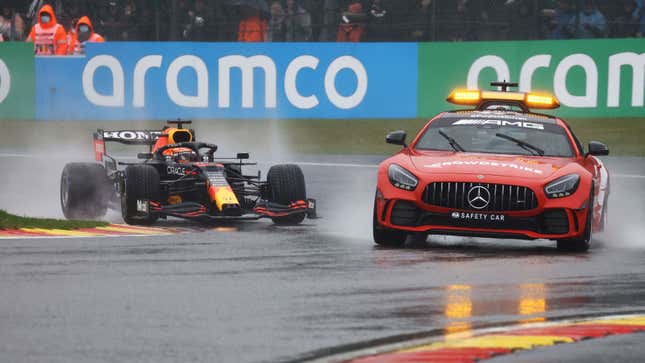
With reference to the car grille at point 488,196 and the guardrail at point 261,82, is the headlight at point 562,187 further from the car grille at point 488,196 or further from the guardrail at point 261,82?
the guardrail at point 261,82

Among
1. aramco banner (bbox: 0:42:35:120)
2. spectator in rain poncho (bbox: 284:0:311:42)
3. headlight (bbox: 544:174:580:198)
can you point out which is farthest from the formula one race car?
spectator in rain poncho (bbox: 284:0:311:42)

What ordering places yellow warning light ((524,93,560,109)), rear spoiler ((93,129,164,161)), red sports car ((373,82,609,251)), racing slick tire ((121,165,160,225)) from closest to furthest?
red sports car ((373,82,609,251)) → racing slick tire ((121,165,160,225)) → yellow warning light ((524,93,560,109)) → rear spoiler ((93,129,164,161))

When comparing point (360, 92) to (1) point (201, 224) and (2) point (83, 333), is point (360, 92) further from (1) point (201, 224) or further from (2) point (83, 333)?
(2) point (83, 333)

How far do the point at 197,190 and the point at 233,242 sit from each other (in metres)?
1.68

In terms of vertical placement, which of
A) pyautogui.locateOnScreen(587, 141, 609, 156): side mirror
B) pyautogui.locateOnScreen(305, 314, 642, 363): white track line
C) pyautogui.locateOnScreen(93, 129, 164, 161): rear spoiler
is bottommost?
pyautogui.locateOnScreen(305, 314, 642, 363): white track line

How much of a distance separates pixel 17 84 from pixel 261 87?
4161 millimetres

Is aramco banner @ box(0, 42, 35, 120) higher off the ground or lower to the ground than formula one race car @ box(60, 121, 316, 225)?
higher

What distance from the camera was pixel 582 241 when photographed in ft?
39.4

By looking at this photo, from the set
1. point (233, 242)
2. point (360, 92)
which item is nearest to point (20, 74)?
point (360, 92)

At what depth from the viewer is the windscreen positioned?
13.0 m

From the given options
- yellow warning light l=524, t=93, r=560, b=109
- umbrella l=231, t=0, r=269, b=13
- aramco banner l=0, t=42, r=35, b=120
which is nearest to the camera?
yellow warning light l=524, t=93, r=560, b=109

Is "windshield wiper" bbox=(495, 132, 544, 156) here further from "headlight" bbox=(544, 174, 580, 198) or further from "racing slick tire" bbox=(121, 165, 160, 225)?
"racing slick tire" bbox=(121, 165, 160, 225)

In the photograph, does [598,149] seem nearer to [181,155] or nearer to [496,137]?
[496,137]

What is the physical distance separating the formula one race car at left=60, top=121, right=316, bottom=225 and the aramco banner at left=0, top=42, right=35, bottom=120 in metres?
11.8
